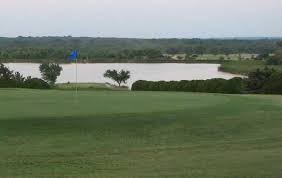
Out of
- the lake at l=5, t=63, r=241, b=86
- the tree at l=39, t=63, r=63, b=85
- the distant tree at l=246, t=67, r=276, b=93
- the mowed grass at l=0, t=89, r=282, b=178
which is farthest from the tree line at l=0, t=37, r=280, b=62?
the mowed grass at l=0, t=89, r=282, b=178

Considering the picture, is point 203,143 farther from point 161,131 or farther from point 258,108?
point 258,108

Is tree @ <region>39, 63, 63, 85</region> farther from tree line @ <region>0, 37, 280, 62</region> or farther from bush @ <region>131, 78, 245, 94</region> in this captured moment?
tree line @ <region>0, 37, 280, 62</region>

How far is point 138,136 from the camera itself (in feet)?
41.3

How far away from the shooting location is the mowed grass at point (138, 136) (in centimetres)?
893

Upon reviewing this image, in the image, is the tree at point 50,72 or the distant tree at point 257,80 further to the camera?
the tree at point 50,72

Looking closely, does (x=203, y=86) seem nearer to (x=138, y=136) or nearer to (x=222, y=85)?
(x=222, y=85)

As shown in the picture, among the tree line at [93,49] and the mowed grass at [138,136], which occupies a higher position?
the tree line at [93,49]

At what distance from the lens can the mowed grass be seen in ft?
29.3

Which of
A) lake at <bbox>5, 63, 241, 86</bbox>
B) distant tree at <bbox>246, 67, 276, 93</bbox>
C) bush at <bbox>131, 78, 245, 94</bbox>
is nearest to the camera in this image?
bush at <bbox>131, 78, 245, 94</bbox>

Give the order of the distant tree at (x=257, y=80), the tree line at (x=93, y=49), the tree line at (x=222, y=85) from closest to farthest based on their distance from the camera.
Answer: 1. the tree line at (x=222, y=85)
2. the distant tree at (x=257, y=80)
3. the tree line at (x=93, y=49)

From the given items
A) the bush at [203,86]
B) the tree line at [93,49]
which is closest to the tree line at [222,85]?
the bush at [203,86]

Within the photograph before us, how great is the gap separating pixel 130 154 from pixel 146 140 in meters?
1.79

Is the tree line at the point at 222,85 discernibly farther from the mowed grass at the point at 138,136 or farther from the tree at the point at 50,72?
the tree at the point at 50,72

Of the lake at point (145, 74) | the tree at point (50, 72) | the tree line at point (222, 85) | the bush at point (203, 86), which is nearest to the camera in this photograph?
the bush at point (203, 86)
